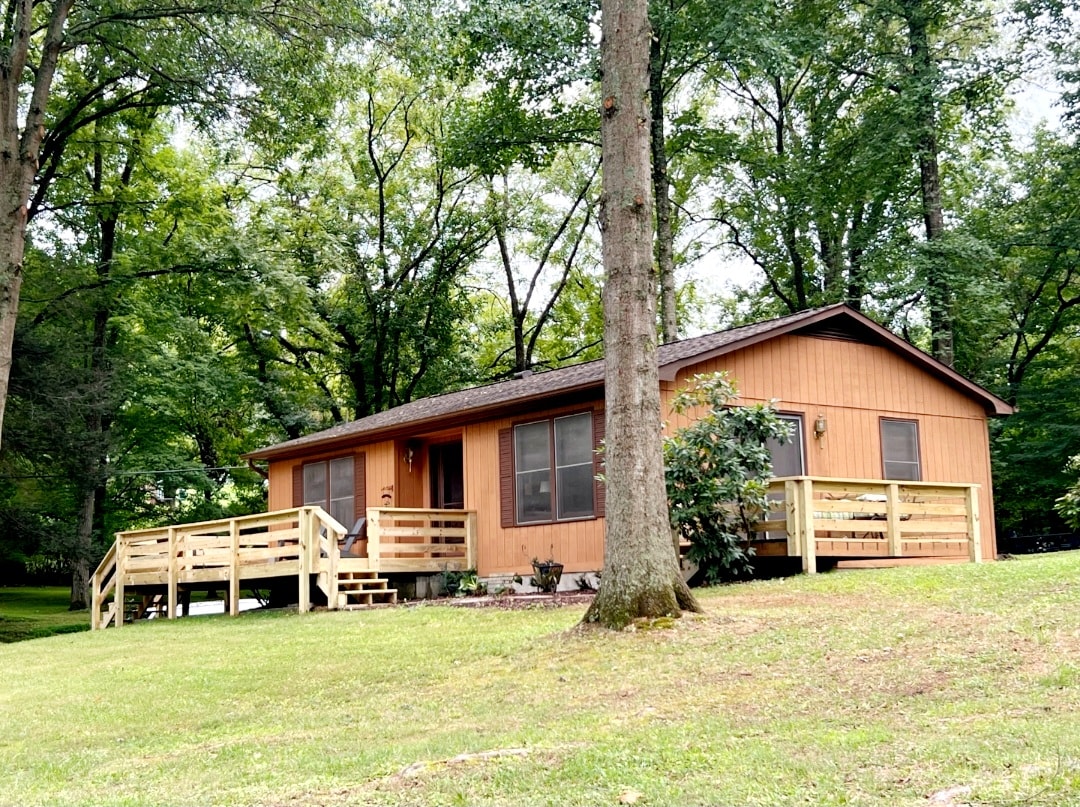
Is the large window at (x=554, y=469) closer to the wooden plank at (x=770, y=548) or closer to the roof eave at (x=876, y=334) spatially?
the roof eave at (x=876, y=334)

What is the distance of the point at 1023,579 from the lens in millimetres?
10289

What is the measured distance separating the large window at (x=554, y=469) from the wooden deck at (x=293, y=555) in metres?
1.33

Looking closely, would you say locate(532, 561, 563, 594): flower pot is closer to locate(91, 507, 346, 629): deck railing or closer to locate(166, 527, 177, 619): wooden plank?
locate(91, 507, 346, 629): deck railing

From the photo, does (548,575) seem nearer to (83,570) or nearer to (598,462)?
(598,462)

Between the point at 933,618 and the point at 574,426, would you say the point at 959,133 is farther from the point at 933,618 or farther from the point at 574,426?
the point at 933,618

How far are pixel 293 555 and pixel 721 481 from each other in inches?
274

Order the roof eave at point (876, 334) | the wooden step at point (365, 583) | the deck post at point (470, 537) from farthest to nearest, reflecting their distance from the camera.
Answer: the deck post at point (470, 537)
the wooden step at point (365, 583)
the roof eave at point (876, 334)

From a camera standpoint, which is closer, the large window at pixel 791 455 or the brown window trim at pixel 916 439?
the large window at pixel 791 455

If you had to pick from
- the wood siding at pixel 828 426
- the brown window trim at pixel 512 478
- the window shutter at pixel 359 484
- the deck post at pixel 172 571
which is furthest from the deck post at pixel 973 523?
the deck post at pixel 172 571

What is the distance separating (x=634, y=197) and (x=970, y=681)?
5.00 m

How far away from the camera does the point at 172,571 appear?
1673 cm

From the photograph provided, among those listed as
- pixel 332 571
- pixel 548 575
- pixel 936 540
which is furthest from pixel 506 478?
pixel 936 540

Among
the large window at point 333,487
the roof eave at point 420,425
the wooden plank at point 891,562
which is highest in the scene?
the roof eave at point 420,425

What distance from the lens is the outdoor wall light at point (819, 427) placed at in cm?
1570
